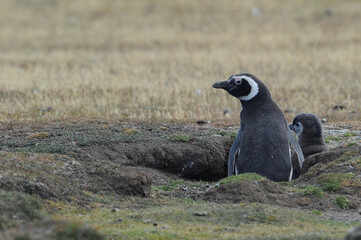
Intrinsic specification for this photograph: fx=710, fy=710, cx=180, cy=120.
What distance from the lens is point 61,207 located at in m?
9.80

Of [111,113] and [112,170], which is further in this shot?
[111,113]

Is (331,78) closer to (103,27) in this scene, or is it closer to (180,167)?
(180,167)

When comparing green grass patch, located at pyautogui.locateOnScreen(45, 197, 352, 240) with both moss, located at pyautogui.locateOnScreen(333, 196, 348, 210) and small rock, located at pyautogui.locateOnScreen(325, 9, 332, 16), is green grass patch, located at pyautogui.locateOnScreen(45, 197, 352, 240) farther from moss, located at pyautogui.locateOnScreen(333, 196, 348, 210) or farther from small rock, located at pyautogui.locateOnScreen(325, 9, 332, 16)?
small rock, located at pyautogui.locateOnScreen(325, 9, 332, 16)

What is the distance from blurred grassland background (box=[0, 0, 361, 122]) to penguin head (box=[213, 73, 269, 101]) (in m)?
4.86

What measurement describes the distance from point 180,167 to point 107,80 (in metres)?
12.2

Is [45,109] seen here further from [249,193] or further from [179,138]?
[249,193]

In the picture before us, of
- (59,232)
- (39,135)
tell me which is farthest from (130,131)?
(59,232)

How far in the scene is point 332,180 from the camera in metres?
12.2

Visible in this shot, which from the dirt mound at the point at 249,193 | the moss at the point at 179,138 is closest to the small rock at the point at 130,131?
the moss at the point at 179,138

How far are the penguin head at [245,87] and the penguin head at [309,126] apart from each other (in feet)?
6.60

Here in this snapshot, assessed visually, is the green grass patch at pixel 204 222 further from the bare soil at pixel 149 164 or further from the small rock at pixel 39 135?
the small rock at pixel 39 135

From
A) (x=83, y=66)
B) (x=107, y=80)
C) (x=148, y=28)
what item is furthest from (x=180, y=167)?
(x=148, y=28)

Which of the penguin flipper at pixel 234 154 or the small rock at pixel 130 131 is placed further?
the small rock at pixel 130 131

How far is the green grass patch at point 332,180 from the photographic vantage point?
12.0 metres
